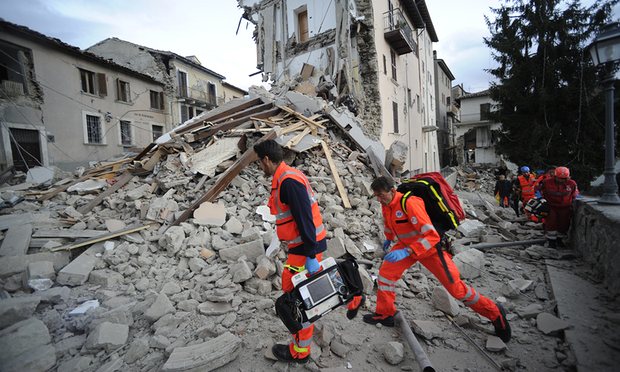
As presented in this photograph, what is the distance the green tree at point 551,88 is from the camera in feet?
39.8

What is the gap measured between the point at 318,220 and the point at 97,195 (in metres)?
6.16

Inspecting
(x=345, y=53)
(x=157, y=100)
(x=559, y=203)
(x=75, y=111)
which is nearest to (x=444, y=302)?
(x=559, y=203)

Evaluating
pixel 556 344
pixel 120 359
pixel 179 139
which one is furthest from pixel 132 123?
pixel 556 344

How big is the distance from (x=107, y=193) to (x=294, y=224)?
545 centimetres

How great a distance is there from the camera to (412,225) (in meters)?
2.76

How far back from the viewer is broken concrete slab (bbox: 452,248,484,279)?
4121mm

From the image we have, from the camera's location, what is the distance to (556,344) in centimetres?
263

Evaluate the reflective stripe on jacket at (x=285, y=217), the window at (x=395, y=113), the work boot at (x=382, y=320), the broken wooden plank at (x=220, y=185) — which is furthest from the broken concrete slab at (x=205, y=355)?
the window at (x=395, y=113)

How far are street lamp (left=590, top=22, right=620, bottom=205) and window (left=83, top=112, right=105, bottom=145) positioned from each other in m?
20.9

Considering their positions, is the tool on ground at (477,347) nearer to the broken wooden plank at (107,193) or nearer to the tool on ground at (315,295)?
the tool on ground at (315,295)

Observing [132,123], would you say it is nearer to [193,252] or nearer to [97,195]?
[97,195]

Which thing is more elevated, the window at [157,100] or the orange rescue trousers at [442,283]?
the window at [157,100]

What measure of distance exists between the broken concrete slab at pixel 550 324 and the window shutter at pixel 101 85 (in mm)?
22110

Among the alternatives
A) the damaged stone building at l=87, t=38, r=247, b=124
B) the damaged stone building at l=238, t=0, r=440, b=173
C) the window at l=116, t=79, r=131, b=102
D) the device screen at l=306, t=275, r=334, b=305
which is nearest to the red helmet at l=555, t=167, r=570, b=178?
the device screen at l=306, t=275, r=334, b=305
